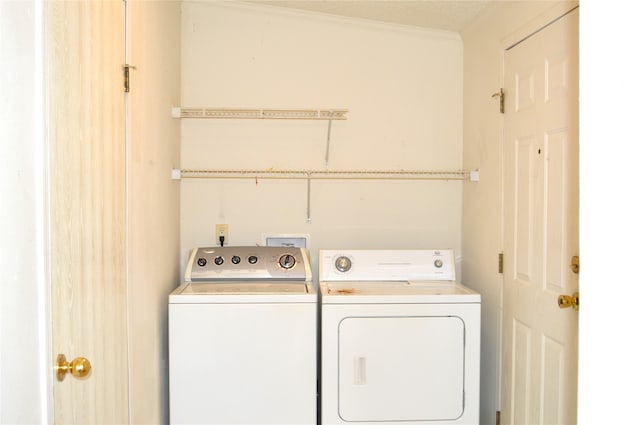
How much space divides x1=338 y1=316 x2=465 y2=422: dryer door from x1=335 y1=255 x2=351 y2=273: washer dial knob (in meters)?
0.44

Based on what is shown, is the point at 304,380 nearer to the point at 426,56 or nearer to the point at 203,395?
the point at 203,395

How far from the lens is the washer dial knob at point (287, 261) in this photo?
2.61 m

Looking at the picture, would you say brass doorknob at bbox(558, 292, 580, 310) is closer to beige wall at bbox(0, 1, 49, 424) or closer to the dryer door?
the dryer door

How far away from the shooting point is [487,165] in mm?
2541

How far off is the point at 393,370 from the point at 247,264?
927 millimetres

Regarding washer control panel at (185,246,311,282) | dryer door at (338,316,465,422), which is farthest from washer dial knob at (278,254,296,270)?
dryer door at (338,316,465,422)

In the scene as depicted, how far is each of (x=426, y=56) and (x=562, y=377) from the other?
75.7 inches

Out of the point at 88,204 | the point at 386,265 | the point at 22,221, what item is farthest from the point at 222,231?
the point at 22,221

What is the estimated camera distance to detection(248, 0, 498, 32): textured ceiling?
2.51m

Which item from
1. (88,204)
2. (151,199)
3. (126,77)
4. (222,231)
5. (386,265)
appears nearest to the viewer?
→ (88,204)

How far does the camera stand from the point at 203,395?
221 cm

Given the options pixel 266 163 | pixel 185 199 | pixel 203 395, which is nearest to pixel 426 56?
pixel 266 163

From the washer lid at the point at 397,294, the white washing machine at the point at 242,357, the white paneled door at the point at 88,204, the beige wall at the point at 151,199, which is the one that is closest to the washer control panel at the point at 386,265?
the washer lid at the point at 397,294

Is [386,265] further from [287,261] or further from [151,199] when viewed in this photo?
[151,199]
